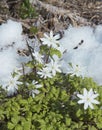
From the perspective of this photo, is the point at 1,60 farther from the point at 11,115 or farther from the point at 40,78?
the point at 11,115

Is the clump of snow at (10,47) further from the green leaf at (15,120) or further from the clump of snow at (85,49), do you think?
the green leaf at (15,120)

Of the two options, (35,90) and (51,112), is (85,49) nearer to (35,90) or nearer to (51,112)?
(35,90)

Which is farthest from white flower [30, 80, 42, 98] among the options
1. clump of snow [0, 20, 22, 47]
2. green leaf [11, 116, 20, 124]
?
clump of snow [0, 20, 22, 47]

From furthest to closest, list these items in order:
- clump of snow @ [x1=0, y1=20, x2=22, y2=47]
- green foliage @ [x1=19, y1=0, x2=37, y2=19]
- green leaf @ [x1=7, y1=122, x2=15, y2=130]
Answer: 1. green foliage @ [x1=19, y1=0, x2=37, y2=19]
2. clump of snow @ [x1=0, y1=20, x2=22, y2=47]
3. green leaf @ [x1=7, y1=122, x2=15, y2=130]

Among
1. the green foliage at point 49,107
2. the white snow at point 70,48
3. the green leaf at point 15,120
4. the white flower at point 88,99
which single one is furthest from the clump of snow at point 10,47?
the white flower at point 88,99

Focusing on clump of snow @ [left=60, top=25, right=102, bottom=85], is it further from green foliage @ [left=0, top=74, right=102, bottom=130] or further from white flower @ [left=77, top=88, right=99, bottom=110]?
white flower @ [left=77, top=88, right=99, bottom=110]

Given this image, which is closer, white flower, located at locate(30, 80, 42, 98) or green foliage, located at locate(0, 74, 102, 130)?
green foliage, located at locate(0, 74, 102, 130)

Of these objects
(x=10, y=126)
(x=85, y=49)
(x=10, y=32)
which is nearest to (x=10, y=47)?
(x=10, y=32)
